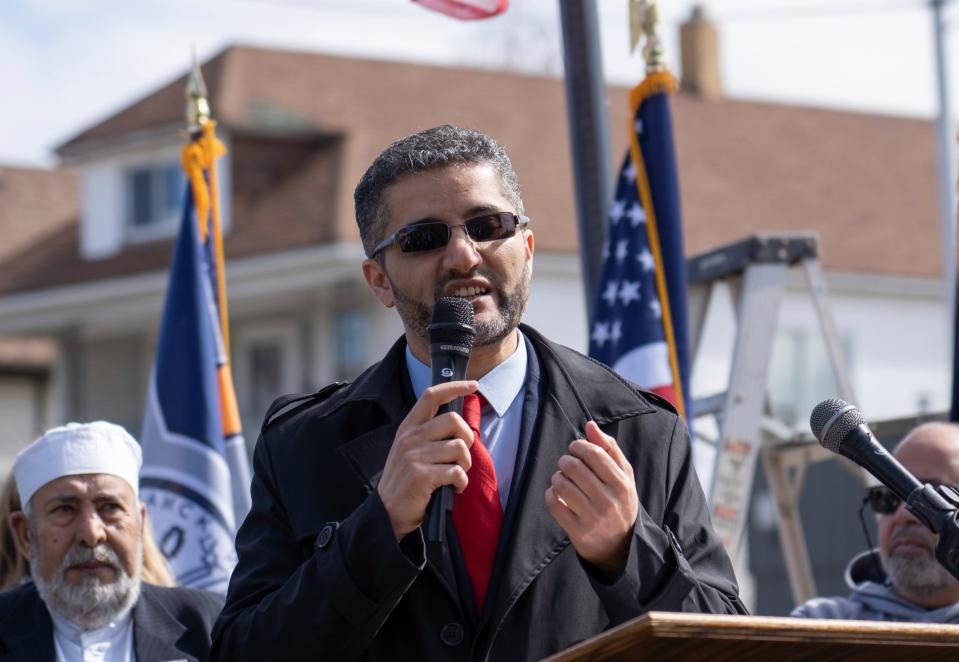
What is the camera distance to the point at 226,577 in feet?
20.5

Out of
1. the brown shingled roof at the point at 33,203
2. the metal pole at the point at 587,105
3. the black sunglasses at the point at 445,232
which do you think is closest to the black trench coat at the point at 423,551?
the black sunglasses at the point at 445,232

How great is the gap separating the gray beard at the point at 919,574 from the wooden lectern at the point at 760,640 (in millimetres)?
2518

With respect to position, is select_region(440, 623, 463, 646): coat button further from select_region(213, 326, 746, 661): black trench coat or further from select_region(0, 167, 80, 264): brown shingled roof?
select_region(0, 167, 80, 264): brown shingled roof

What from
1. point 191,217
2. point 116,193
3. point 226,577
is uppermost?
point 116,193

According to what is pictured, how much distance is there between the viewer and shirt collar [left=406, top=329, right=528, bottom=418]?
11.0 ft

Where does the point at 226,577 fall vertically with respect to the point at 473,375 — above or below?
below

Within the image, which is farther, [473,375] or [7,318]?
[7,318]

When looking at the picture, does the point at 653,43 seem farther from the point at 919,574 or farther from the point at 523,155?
the point at 523,155

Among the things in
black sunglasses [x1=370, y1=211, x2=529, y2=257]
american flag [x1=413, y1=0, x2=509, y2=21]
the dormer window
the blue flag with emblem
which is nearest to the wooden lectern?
black sunglasses [x1=370, y1=211, x2=529, y2=257]

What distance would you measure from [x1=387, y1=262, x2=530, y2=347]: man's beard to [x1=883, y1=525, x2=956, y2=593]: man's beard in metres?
2.25

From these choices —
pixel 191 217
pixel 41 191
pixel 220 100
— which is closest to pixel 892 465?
pixel 191 217

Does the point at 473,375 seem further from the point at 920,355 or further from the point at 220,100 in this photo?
the point at 920,355

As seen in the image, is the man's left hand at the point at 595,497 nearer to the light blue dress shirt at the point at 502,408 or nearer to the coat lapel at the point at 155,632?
the light blue dress shirt at the point at 502,408

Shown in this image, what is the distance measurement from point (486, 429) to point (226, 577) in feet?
10.3
